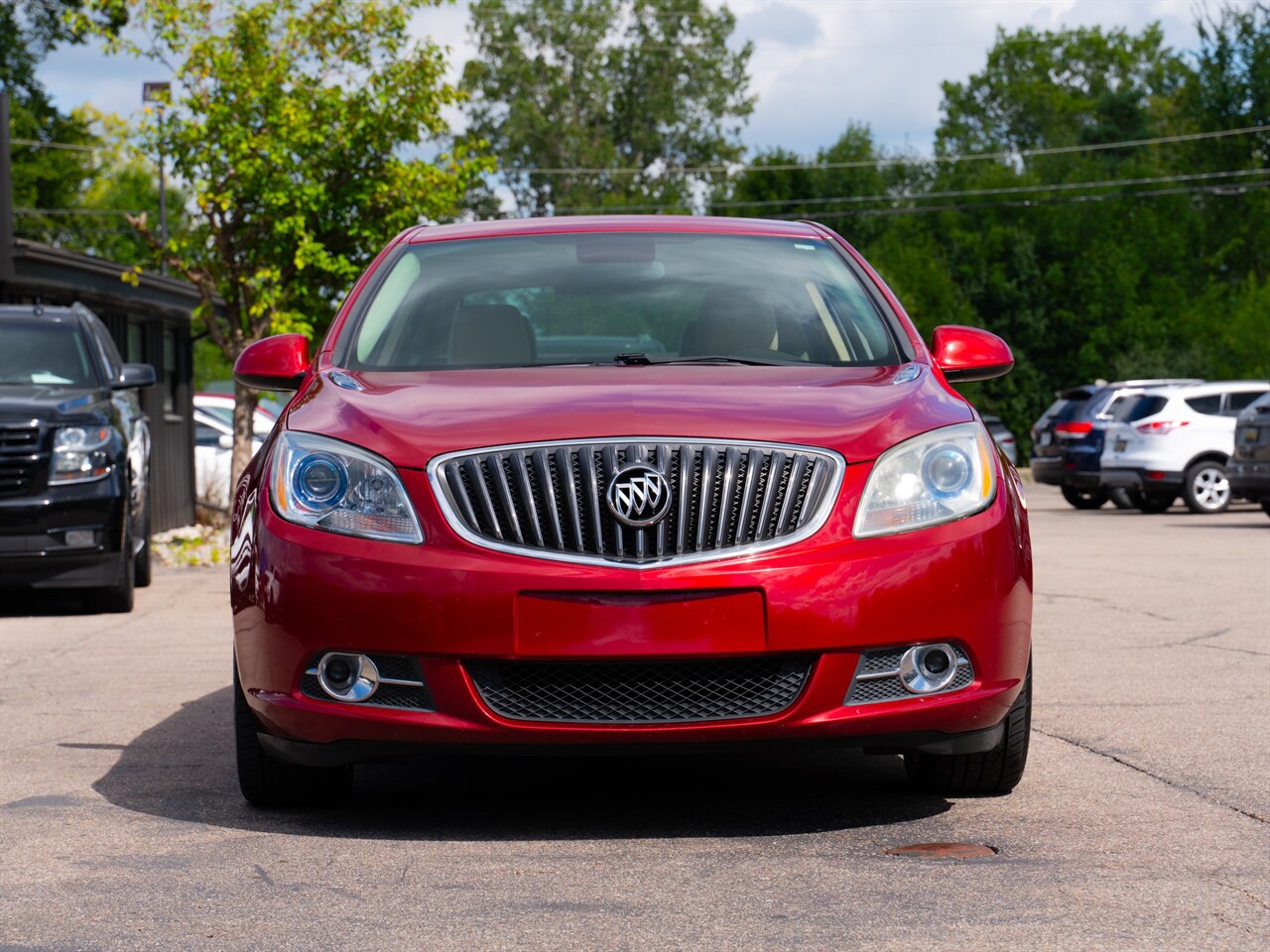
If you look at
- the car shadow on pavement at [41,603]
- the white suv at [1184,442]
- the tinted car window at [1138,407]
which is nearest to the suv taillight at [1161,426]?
the white suv at [1184,442]

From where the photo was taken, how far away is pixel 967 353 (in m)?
5.80

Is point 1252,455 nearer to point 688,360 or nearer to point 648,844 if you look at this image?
point 688,360

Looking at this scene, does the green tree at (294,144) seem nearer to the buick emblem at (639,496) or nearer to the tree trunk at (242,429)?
the tree trunk at (242,429)

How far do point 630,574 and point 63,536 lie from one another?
7.51 metres

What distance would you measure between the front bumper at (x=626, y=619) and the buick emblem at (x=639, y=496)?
134 mm

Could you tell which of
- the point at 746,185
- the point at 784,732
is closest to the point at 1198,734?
the point at 784,732

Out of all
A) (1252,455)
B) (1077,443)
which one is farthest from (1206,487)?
(1252,455)

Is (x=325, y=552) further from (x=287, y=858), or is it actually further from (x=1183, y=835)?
(x=1183, y=835)

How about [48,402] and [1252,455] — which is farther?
[1252,455]

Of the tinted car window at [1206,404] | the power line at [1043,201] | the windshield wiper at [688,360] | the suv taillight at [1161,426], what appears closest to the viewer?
the windshield wiper at [688,360]

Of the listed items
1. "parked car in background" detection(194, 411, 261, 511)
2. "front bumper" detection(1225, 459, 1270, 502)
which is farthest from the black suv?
"parked car in background" detection(194, 411, 261, 511)

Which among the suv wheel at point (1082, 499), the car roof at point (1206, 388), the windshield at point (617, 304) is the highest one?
the windshield at point (617, 304)

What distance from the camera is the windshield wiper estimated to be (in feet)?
18.0

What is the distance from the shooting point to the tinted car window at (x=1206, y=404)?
24.7m
